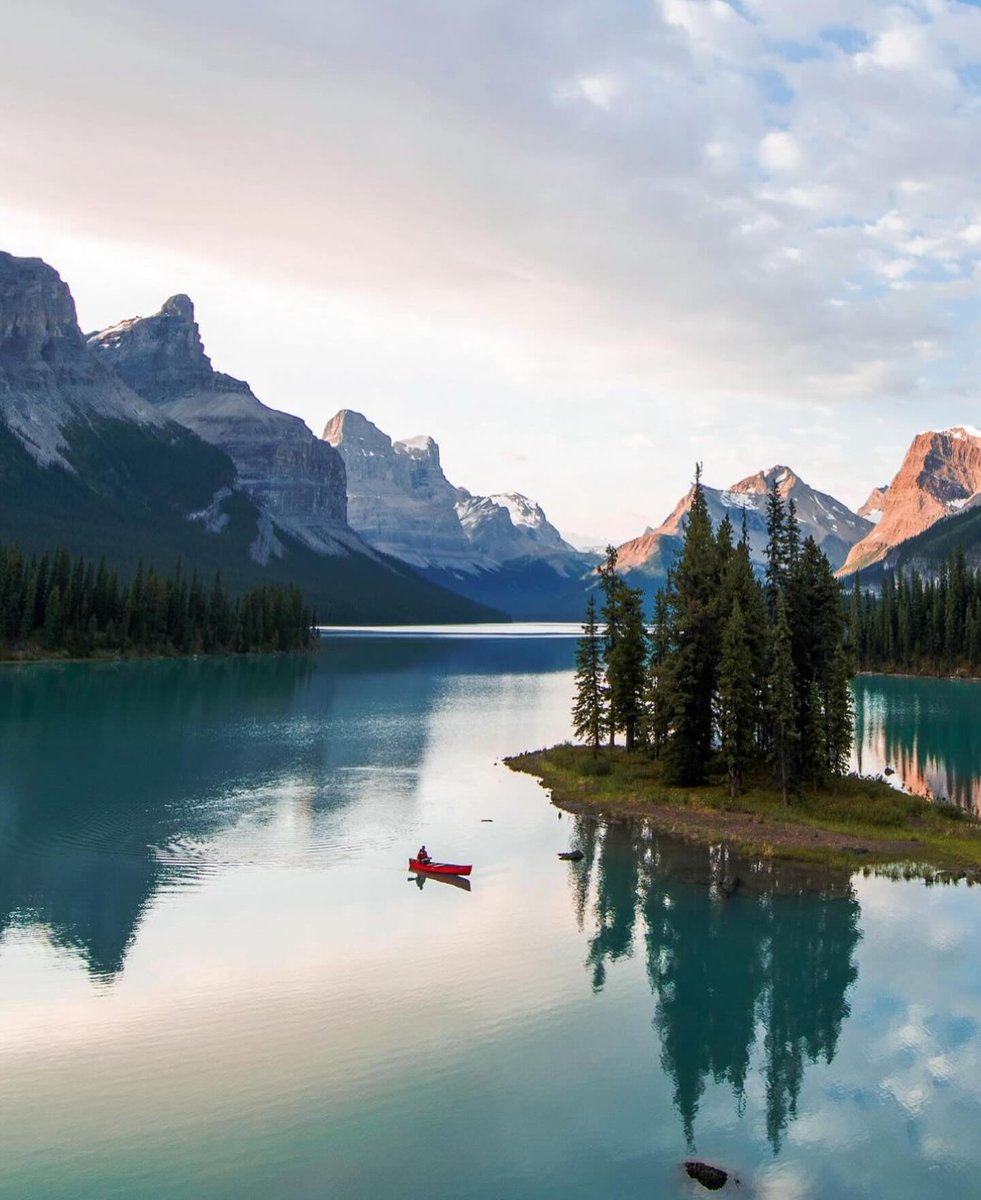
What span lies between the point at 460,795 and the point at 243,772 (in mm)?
18521

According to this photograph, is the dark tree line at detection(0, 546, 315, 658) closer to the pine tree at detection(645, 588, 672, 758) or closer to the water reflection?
the water reflection

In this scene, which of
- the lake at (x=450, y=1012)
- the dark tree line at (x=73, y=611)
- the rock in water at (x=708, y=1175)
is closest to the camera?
the rock in water at (x=708, y=1175)

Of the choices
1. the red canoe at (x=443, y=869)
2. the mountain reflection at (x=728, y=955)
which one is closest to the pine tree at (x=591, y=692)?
the mountain reflection at (x=728, y=955)

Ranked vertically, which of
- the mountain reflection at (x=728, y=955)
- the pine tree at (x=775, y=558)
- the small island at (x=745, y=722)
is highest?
the pine tree at (x=775, y=558)

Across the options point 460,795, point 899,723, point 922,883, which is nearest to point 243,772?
point 460,795

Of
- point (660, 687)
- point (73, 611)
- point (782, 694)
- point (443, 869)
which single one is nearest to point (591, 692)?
point (660, 687)

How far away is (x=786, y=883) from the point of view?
161 ft

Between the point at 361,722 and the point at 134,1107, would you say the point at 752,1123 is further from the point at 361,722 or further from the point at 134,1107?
the point at 361,722

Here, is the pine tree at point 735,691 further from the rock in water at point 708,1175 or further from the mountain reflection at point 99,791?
the rock in water at point 708,1175

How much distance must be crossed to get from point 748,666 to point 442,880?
26.8 meters

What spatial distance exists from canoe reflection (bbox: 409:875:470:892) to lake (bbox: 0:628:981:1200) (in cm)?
82

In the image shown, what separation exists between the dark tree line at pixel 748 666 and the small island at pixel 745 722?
0.11 metres

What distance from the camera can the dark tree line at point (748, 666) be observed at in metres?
66.0

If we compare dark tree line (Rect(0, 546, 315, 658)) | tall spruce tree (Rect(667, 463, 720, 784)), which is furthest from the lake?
dark tree line (Rect(0, 546, 315, 658))
